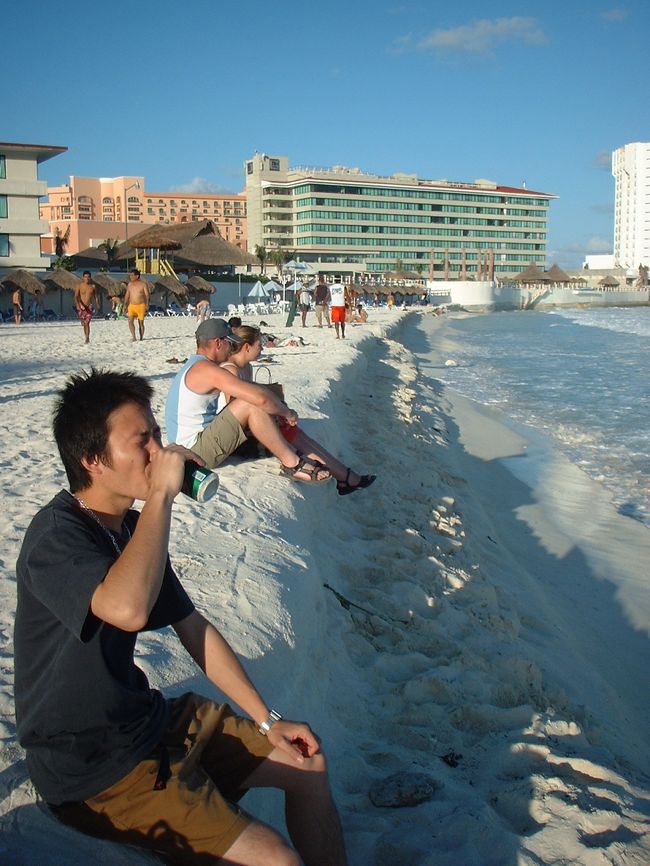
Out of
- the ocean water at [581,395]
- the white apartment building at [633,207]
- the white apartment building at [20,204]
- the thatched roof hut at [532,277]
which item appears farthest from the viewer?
the white apartment building at [633,207]

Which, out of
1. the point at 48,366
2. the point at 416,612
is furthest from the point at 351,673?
the point at 48,366

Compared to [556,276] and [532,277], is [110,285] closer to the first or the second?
[532,277]

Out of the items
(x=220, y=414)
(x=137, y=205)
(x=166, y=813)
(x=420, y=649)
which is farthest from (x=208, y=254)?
(x=137, y=205)

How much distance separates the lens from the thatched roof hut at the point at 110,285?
103 ft

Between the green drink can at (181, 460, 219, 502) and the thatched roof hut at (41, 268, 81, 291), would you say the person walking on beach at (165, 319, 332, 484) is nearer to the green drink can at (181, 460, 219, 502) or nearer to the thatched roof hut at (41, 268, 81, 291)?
the green drink can at (181, 460, 219, 502)

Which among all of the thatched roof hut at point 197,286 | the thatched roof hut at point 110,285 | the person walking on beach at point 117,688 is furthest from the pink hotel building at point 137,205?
the person walking on beach at point 117,688

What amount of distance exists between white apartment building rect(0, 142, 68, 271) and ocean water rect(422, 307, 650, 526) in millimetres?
19345

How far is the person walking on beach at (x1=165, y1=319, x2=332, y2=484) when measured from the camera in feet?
16.9

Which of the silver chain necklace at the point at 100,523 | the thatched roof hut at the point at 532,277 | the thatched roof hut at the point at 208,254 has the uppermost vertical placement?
the thatched roof hut at the point at 532,277

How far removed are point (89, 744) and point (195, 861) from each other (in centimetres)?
33

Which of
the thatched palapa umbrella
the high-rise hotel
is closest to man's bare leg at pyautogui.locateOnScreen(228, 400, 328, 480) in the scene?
the thatched palapa umbrella

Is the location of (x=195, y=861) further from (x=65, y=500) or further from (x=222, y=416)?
(x=222, y=416)

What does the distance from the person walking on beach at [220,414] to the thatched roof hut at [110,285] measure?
26.9 m

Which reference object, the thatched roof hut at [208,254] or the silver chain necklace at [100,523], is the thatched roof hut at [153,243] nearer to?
the thatched roof hut at [208,254]
